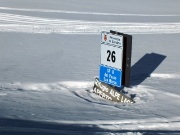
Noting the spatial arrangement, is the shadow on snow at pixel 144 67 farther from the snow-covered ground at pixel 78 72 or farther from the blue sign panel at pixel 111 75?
the blue sign panel at pixel 111 75

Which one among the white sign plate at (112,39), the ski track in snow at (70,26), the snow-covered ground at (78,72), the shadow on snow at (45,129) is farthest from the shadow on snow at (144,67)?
the ski track in snow at (70,26)

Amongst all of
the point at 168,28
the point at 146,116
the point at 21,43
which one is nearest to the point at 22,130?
the point at 146,116

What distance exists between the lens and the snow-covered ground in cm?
776

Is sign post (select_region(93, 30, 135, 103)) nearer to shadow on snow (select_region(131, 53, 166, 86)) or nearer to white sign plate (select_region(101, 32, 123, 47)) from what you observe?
white sign plate (select_region(101, 32, 123, 47))

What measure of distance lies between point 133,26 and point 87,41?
343 centimetres

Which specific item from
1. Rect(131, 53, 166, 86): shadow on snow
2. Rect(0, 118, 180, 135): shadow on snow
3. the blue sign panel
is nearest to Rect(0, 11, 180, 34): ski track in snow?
Rect(131, 53, 166, 86): shadow on snow

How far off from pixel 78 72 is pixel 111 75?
6.67ft

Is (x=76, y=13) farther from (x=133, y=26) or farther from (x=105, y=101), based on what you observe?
(x=105, y=101)

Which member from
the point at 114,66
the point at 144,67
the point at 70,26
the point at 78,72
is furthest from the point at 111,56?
the point at 70,26

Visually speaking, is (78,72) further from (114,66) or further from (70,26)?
(70,26)

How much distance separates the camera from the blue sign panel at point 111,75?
945 centimetres

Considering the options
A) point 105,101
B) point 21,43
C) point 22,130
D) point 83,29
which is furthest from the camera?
point 83,29

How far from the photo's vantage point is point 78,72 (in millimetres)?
11523

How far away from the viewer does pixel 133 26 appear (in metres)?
18.7
